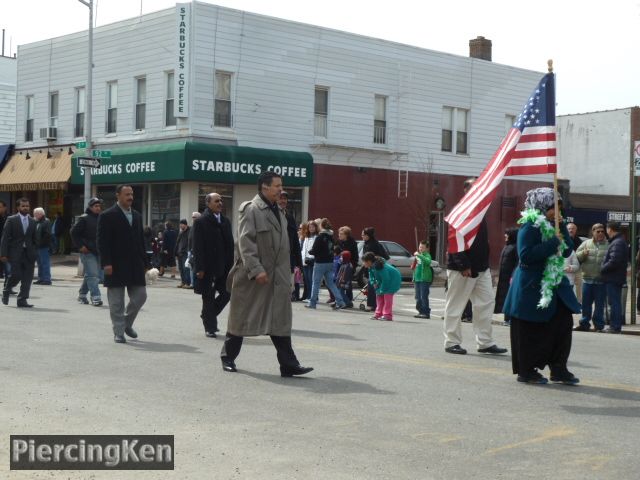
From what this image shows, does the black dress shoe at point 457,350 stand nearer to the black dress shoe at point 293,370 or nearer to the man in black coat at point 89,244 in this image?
the black dress shoe at point 293,370

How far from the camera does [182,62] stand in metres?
30.1

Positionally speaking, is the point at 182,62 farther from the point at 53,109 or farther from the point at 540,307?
the point at 540,307

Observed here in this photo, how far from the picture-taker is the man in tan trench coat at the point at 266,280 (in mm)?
9180

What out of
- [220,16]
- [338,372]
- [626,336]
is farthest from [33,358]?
[220,16]

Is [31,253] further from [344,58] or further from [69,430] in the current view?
[344,58]

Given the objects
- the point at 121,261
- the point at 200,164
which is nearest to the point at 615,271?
the point at 121,261

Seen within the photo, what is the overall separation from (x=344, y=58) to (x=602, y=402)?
2663 centimetres

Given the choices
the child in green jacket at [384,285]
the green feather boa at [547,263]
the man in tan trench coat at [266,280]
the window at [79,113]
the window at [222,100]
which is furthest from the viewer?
the window at [79,113]

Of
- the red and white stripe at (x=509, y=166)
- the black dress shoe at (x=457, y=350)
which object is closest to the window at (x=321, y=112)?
the black dress shoe at (x=457, y=350)

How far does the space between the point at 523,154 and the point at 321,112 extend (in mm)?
24138

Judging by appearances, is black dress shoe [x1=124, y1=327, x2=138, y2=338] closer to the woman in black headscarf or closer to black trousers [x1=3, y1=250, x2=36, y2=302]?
black trousers [x1=3, y1=250, x2=36, y2=302]

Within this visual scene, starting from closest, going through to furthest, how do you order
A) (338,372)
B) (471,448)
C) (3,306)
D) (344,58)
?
(471,448) < (338,372) < (3,306) < (344,58)

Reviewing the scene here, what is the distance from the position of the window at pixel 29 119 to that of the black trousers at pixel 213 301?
26.7 metres

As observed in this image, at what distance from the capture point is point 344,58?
111 feet
